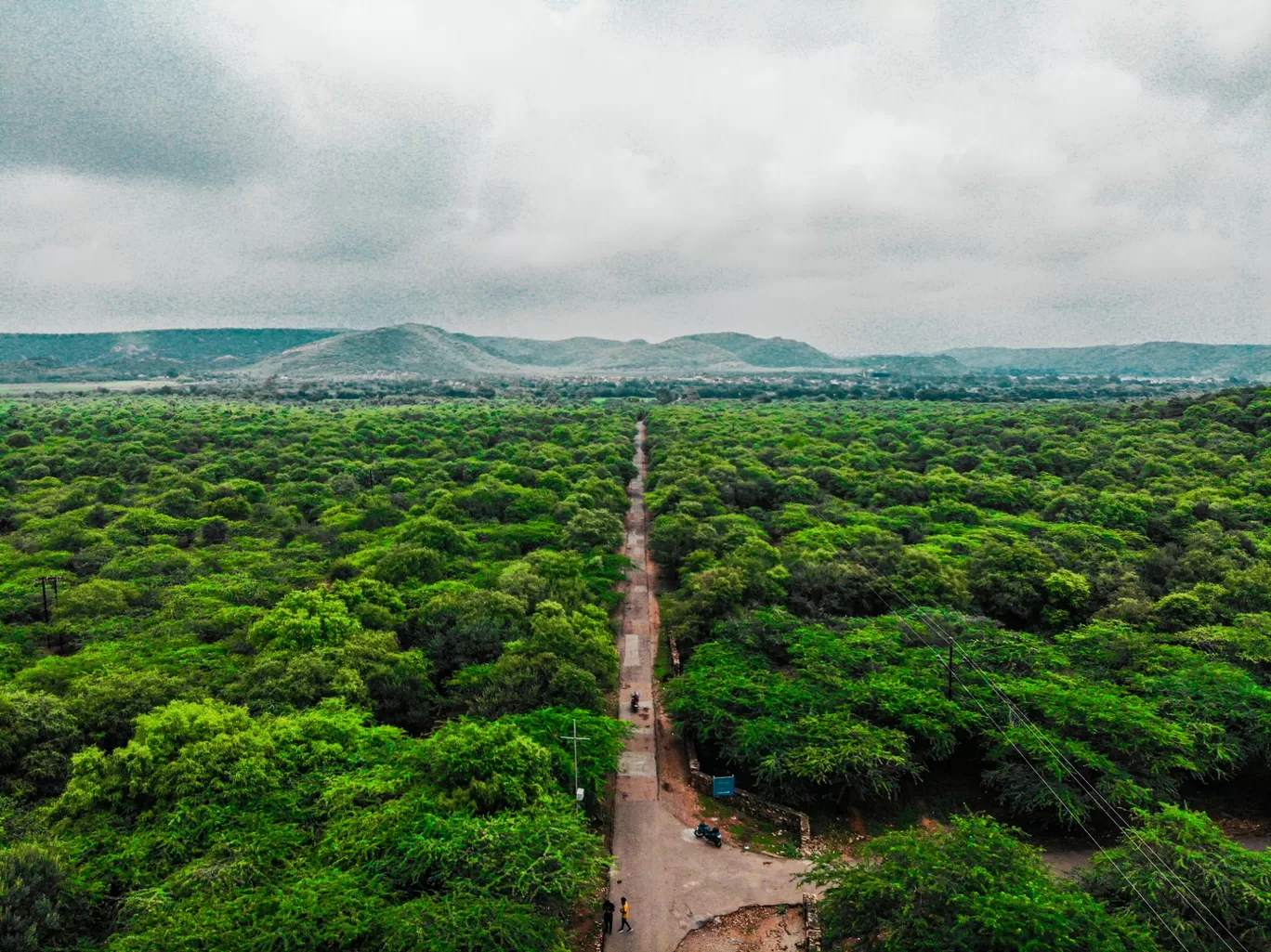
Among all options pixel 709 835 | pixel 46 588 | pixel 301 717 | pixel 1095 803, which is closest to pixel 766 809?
pixel 709 835

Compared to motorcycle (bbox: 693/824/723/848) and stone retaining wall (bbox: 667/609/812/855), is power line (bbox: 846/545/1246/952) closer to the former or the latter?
stone retaining wall (bbox: 667/609/812/855)

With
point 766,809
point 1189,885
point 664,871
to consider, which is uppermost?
point 1189,885

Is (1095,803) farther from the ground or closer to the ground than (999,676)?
closer to the ground

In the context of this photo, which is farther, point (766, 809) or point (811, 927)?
point (766, 809)

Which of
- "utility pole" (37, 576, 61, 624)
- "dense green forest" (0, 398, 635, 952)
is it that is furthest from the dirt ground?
"utility pole" (37, 576, 61, 624)

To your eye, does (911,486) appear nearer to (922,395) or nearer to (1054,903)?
(1054,903)

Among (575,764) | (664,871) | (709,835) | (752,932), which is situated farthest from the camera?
(709,835)

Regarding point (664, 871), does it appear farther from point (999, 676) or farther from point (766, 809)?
point (999, 676)
